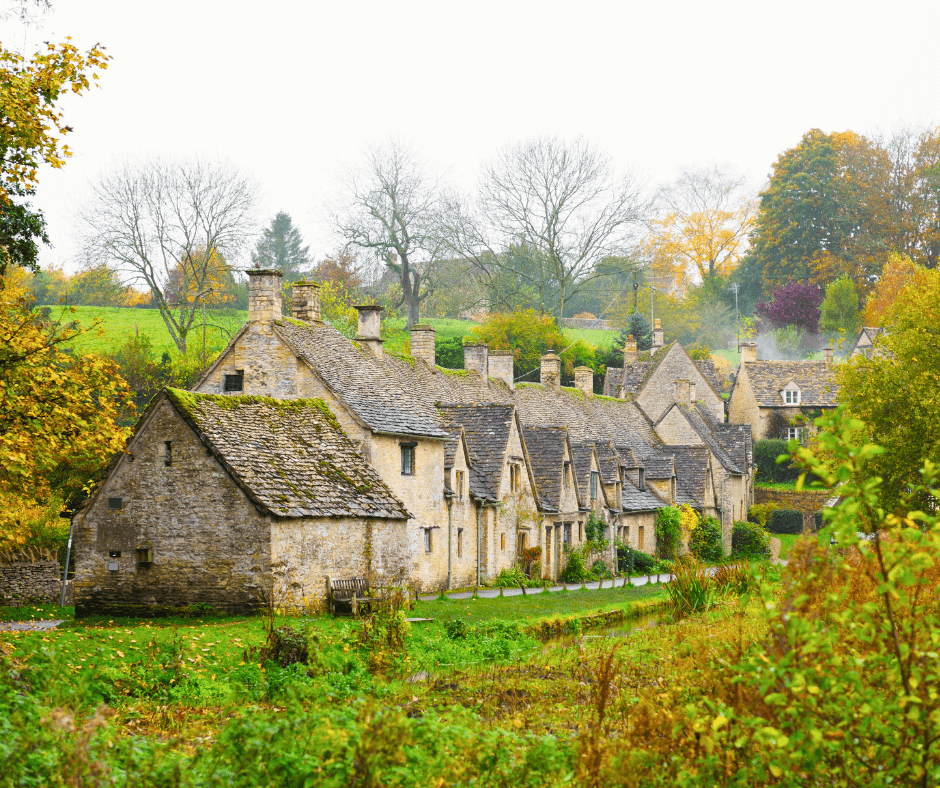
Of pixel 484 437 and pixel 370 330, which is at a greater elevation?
pixel 370 330

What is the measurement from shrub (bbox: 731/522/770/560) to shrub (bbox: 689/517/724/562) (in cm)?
253

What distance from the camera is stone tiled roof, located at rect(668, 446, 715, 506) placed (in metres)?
56.1

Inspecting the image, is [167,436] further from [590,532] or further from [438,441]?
[590,532]

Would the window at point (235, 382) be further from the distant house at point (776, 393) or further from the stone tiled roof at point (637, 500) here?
the distant house at point (776, 393)

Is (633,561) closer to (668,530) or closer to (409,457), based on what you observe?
(668,530)

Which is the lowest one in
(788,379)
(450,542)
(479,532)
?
(450,542)

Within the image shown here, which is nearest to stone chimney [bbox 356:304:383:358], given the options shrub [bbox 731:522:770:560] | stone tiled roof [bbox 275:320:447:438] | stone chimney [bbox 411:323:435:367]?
stone tiled roof [bbox 275:320:447:438]

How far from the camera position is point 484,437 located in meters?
39.9

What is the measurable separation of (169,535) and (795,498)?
48.3m

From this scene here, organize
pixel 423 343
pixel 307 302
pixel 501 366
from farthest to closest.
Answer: pixel 501 366 < pixel 423 343 < pixel 307 302

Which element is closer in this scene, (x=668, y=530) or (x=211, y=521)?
(x=211, y=521)

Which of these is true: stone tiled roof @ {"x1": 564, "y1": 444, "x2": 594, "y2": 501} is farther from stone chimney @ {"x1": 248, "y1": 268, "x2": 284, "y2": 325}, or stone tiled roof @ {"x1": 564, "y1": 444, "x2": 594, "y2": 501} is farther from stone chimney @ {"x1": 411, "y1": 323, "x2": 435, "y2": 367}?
stone chimney @ {"x1": 248, "y1": 268, "x2": 284, "y2": 325}

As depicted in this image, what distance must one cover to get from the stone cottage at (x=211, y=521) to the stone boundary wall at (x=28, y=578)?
6.81 metres

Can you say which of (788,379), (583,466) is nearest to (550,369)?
(583,466)
